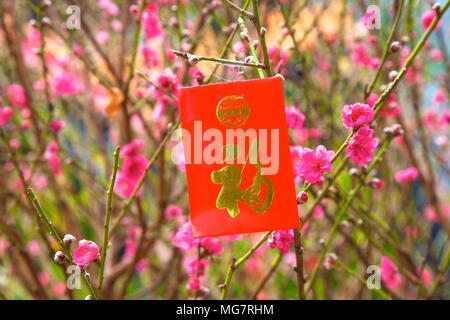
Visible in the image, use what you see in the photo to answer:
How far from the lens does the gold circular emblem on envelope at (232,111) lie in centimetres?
77

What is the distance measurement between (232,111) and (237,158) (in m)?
0.07

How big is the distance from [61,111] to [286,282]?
4.05 feet

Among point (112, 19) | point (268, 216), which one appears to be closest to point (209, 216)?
point (268, 216)

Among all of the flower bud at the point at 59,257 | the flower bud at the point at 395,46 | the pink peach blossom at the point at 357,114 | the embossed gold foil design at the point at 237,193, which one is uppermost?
the flower bud at the point at 395,46

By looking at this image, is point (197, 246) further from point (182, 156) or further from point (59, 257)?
point (59, 257)

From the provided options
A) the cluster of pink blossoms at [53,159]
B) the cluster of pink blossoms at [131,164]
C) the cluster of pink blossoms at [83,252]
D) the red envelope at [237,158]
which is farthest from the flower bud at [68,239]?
the cluster of pink blossoms at [53,159]

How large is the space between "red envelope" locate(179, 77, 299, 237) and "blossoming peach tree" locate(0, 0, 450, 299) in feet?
0.27

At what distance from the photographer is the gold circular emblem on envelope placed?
0.77 m

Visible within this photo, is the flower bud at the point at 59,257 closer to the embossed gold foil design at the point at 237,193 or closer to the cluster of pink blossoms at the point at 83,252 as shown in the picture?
the cluster of pink blossoms at the point at 83,252

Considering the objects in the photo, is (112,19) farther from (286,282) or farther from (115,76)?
(286,282)

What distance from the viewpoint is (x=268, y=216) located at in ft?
2.57

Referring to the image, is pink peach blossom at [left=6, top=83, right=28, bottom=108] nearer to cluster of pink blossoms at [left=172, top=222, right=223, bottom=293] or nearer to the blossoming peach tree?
the blossoming peach tree

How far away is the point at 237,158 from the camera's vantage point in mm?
793

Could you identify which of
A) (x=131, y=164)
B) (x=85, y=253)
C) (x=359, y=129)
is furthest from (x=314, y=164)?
(x=131, y=164)
